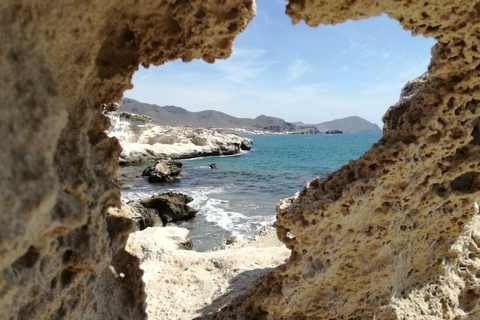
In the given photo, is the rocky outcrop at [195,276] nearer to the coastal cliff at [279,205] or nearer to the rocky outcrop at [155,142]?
the coastal cliff at [279,205]

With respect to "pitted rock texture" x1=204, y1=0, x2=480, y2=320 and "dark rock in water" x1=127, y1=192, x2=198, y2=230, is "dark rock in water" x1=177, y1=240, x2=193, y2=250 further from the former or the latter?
"pitted rock texture" x1=204, y1=0, x2=480, y2=320

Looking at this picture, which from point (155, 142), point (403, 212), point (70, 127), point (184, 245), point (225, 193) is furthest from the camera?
point (155, 142)

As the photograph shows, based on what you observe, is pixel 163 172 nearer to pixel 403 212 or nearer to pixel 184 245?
pixel 184 245

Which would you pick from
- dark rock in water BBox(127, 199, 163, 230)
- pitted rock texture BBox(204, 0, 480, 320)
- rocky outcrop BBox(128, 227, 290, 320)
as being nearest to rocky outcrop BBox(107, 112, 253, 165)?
dark rock in water BBox(127, 199, 163, 230)

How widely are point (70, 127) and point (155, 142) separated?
35.1 metres

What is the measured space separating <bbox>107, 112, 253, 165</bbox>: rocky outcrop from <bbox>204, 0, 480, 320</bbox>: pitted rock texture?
994 inches

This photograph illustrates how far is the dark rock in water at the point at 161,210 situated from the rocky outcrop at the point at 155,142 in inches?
600

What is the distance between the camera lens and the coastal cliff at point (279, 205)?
1.89m

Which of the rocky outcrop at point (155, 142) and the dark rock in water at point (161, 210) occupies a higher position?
the rocky outcrop at point (155, 142)

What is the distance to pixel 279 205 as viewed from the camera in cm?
395

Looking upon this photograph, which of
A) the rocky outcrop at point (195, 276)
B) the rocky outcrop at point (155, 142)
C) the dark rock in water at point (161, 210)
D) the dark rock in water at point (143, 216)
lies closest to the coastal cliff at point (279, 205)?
the rocky outcrop at point (195, 276)

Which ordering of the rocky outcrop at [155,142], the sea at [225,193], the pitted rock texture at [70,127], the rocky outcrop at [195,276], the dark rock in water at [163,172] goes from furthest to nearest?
the rocky outcrop at [155,142] → the dark rock in water at [163,172] → the sea at [225,193] → the rocky outcrop at [195,276] → the pitted rock texture at [70,127]

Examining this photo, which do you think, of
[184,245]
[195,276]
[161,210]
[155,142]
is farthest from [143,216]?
[155,142]

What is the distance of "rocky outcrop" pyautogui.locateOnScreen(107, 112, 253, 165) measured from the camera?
1219 inches
